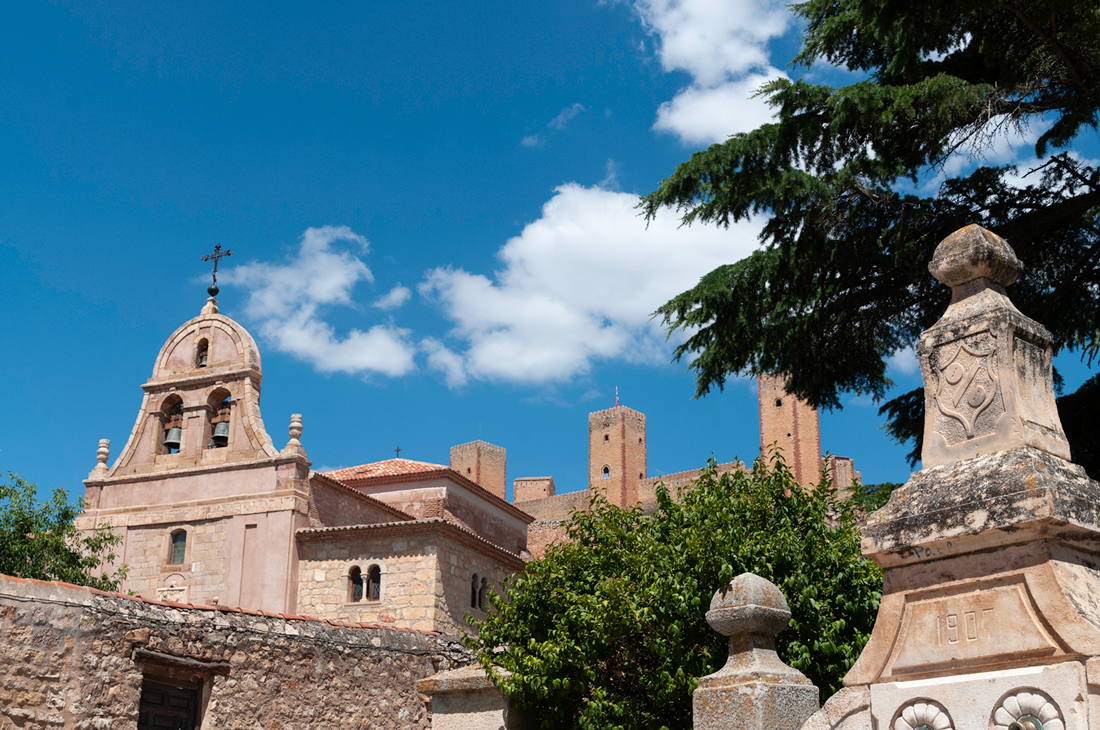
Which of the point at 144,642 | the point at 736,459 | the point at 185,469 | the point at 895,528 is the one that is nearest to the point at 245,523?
the point at 185,469

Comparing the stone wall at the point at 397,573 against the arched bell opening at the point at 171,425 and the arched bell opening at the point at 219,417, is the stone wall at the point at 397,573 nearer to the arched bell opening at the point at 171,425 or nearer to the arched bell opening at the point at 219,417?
the arched bell opening at the point at 219,417

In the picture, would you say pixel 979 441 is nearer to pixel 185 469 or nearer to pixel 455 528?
pixel 455 528

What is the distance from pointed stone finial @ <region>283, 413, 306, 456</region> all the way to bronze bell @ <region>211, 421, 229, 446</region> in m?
1.70

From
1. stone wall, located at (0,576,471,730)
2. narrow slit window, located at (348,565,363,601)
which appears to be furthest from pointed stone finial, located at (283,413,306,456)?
stone wall, located at (0,576,471,730)

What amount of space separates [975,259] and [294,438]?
785 inches

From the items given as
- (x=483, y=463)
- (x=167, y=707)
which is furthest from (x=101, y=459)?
(x=483, y=463)

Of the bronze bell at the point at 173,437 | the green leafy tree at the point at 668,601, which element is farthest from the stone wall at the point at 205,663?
the bronze bell at the point at 173,437

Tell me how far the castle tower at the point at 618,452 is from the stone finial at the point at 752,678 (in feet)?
181

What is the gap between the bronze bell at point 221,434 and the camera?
23.2m

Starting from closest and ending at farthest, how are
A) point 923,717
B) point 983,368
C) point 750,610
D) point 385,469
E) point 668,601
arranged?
point 923,717, point 983,368, point 750,610, point 668,601, point 385,469

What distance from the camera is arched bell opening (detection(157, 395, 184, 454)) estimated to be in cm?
2366

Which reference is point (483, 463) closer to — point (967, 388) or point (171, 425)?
point (171, 425)

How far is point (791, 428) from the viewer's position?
187 ft

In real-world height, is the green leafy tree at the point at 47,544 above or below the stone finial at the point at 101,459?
below
